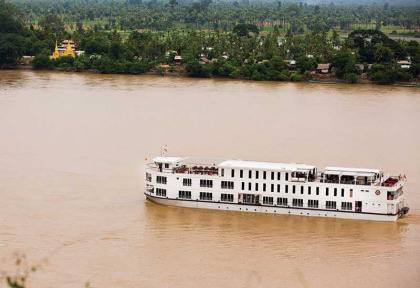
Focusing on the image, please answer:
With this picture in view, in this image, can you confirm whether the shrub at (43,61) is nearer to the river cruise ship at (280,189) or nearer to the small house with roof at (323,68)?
the small house with roof at (323,68)

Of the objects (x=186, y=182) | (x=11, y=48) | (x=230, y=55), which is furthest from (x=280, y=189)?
(x=11, y=48)

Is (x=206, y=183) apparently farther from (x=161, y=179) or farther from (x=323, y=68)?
(x=323, y=68)

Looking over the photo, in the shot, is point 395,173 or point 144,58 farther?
point 144,58

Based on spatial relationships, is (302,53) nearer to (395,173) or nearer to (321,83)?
(321,83)

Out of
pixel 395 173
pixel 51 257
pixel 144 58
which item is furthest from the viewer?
pixel 144 58

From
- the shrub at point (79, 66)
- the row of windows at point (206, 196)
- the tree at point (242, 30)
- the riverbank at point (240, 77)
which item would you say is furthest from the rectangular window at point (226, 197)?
the tree at point (242, 30)

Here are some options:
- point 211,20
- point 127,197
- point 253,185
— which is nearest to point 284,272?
point 253,185
